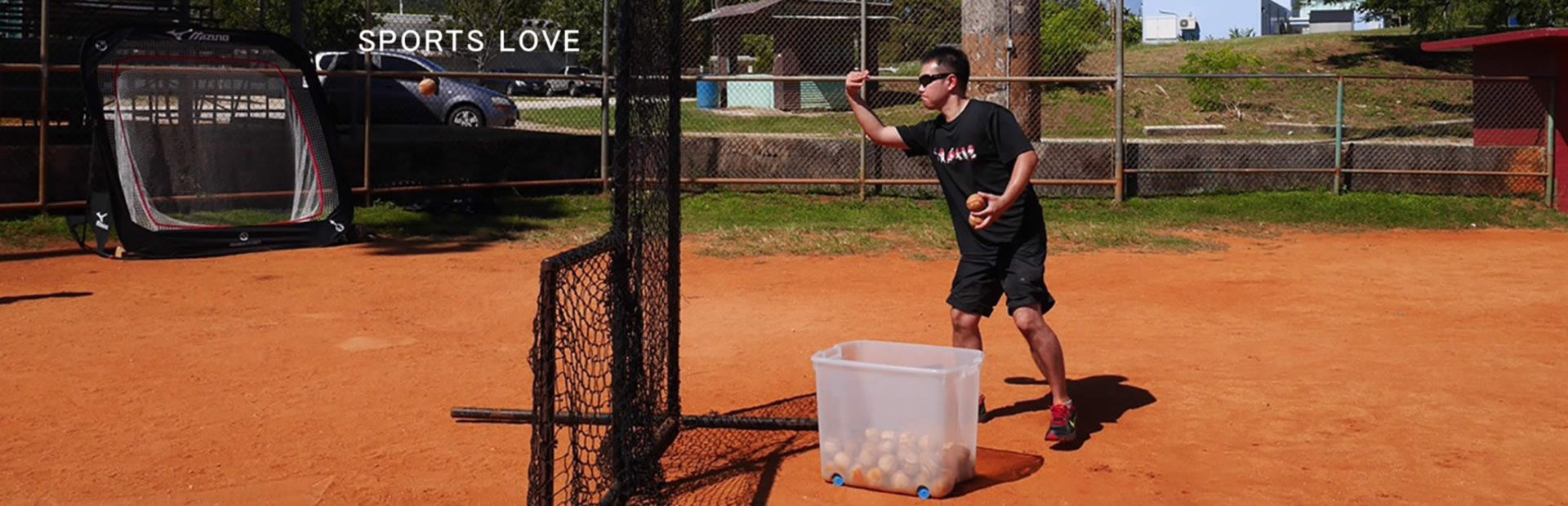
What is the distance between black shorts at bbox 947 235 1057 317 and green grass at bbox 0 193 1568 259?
6.62m

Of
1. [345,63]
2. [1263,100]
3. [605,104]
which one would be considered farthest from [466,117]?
[1263,100]

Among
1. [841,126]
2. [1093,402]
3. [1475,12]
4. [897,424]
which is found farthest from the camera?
[1475,12]

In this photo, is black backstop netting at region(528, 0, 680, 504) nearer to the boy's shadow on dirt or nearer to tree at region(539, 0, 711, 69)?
the boy's shadow on dirt

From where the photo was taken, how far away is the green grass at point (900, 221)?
44.5ft

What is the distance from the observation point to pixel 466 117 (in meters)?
23.5

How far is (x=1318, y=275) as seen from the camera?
11750 mm

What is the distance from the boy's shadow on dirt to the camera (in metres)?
6.67

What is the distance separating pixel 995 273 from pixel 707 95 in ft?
68.5

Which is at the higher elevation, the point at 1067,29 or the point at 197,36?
the point at 1067,29

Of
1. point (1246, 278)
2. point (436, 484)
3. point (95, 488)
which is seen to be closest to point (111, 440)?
point (95, 488)

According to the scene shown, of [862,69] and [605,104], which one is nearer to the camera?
[605,104]

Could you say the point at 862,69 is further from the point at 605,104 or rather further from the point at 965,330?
the point at 965,330

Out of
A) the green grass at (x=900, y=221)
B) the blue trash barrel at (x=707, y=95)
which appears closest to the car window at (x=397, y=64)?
the blue trash barrel at (x=707, y=95)

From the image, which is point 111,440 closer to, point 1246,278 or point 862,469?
point 862,469
